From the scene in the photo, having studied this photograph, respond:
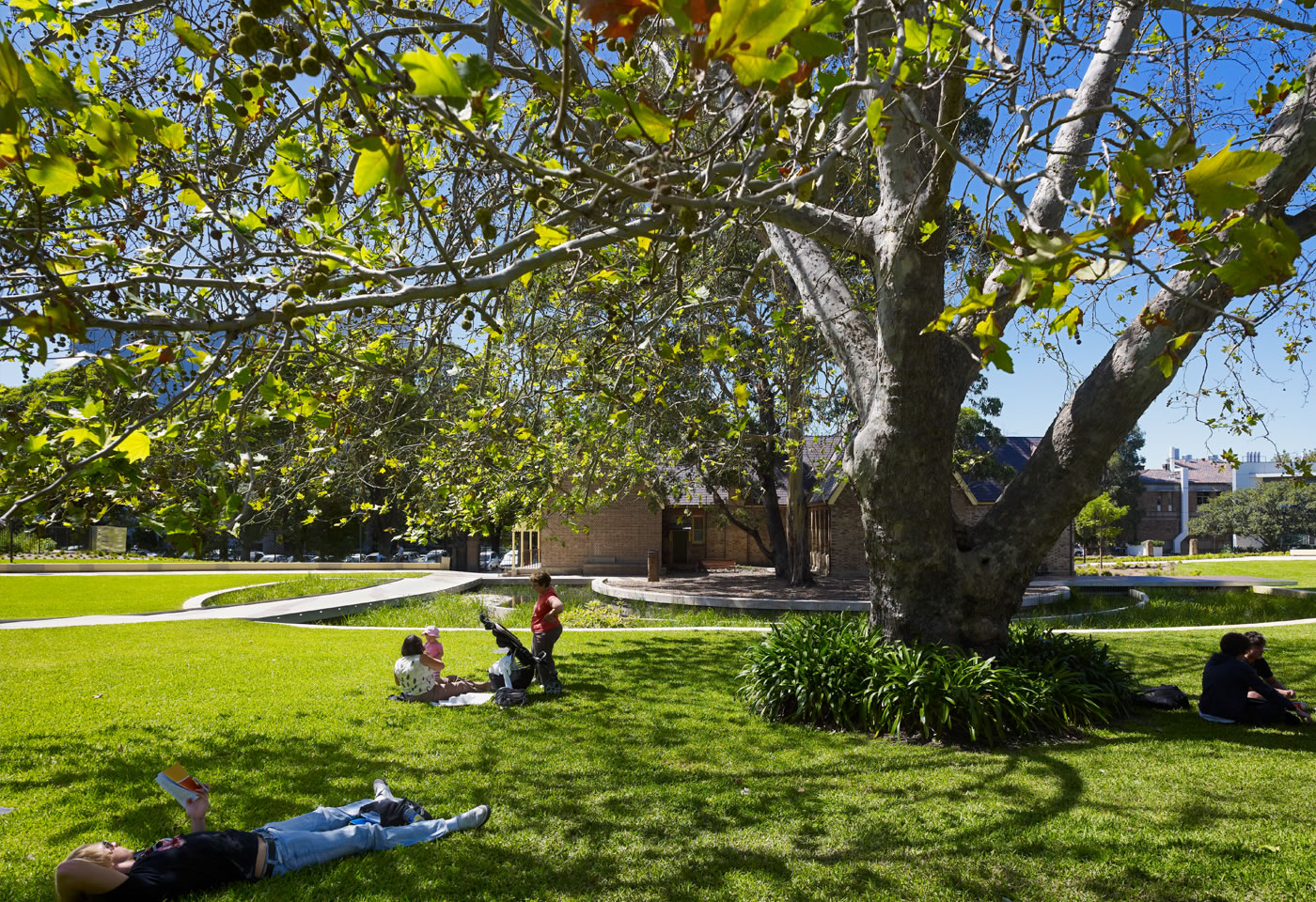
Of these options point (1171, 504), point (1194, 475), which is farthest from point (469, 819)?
point (1194, 475)

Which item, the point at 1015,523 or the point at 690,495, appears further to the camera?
the point at 690,495

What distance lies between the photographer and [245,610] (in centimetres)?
1634

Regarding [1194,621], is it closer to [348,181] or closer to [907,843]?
[907,843]

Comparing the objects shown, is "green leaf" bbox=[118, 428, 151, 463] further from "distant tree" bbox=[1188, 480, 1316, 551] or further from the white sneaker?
"distant tree" bbox=[1188, 480, 1316, 551]

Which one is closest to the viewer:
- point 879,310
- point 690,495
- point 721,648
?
point 879,310

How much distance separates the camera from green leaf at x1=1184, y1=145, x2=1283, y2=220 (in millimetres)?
1970

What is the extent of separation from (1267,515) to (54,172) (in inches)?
2307

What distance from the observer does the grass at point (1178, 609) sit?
1552 centimetres

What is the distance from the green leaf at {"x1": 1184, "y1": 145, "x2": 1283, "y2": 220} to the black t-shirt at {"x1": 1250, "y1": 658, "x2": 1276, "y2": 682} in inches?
307

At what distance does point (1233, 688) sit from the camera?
758cm

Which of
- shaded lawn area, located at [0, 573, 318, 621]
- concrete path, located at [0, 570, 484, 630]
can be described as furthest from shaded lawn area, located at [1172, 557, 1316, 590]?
shaded lawn area, located at [0, 573, 318, 621]

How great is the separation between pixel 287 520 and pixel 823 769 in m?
37.1

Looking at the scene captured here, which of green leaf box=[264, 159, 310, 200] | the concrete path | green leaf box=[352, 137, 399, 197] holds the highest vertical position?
green leaf box=[264, 159, 310, 200]

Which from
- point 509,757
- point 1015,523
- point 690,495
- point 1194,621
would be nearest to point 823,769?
point 509,757
